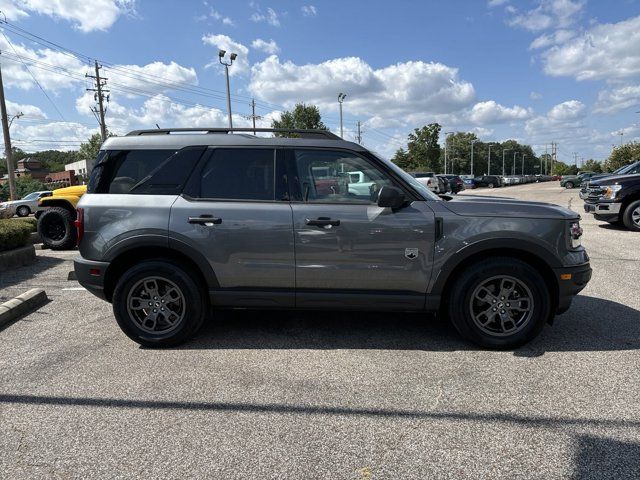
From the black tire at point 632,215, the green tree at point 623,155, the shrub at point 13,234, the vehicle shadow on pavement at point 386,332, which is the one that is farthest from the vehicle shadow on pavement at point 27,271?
the green tree at point 623,155

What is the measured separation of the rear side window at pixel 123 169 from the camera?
4227mm

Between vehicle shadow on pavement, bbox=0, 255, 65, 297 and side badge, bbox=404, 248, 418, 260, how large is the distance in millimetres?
5849

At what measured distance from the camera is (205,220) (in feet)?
13.2

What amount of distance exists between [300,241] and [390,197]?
2.80ft

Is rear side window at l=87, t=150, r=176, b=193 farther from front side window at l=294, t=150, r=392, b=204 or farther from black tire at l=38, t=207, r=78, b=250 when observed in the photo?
black tire at l=38, t=207, r=78, b=250

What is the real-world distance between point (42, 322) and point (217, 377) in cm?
265

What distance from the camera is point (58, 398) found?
130 inches

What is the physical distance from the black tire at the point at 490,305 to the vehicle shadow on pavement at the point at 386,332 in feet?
0.48

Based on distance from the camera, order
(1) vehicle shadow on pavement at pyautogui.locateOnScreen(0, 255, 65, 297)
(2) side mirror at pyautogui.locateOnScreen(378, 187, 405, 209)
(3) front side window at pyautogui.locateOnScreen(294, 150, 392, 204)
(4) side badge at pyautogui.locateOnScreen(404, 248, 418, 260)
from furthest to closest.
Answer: (1) vehicle shadow on pavement at pyautogui.locateOnScreen(0, 255, 65, 297), (3) front side window at pyautogui.locateOnScreen(294, 150, 392, 204), (4) side badge at pyautogui.locateOnScreen(404, 248, 418, 260), (2) side mirror at pyautogui.locateOnScreen(378, 187, 405, 209)

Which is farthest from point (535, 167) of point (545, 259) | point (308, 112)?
point (545, 259)

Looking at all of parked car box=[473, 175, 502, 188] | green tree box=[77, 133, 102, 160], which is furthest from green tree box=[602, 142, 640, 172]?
green tree box=[77, 133, 102, 160]

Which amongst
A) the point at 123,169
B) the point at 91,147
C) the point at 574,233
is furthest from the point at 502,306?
the point at 91,147

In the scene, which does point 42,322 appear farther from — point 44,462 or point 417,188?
point 417,188

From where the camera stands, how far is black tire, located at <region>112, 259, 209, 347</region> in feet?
13.6
